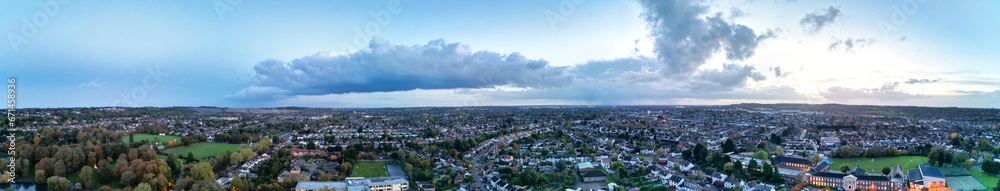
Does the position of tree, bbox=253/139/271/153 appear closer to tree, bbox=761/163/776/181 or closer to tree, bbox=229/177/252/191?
tree, bbox=229/177/252/191

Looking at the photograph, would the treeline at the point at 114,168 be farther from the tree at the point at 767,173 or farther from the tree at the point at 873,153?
the tree at the point at 873,153

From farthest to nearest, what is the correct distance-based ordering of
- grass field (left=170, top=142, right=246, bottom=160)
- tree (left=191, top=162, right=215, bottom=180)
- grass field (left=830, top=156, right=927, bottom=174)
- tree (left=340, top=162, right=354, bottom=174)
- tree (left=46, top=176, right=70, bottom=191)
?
grass field (left=170, top=142, right=246, bottom=160) < tree (left=340, top=162, right=354, bottom=174) < grass field (left=830, top=156, right=927, bottom=174) < tree (left=191, top=162, right=215, bottom=180) < tree (left=46, top=176, right=70, bottom=191)

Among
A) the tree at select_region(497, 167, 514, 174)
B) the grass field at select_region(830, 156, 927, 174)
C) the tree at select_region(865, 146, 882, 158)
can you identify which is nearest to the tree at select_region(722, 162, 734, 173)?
the grass field at select_region(830, 156, 927, 174)

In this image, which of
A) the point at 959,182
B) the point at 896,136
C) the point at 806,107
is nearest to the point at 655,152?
the point at 959,182

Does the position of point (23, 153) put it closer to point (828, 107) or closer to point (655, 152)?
point (655, 152)

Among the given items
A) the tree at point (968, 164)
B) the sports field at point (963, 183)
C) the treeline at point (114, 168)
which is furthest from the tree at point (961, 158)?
the treeline at point (114, 168)

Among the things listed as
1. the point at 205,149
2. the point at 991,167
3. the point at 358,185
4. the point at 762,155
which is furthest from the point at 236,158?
the point at 991,167
